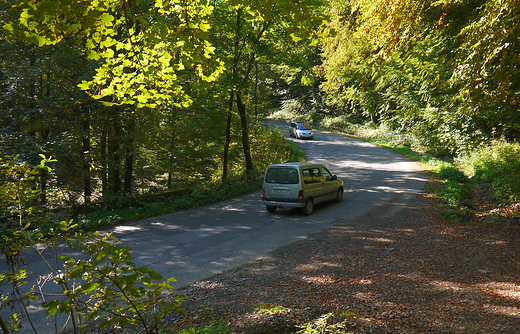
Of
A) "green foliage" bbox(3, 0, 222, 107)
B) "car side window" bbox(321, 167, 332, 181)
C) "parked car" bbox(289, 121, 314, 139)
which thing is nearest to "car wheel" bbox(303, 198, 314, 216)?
"car side window" bbox(321, 167, 332, 181)

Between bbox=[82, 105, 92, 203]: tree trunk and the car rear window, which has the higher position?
bbox=[82, 105, 92, 203]: tree trunk

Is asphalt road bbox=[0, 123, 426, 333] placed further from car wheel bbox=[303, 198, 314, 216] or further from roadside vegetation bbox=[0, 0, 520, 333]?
roadside vegetation bbox=[0, 0, 520, 333]

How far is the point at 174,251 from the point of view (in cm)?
838

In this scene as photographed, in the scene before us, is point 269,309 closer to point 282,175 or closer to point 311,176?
point 282,175

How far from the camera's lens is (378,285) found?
5625mm

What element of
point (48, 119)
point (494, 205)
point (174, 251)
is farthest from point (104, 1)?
point (494, 205)

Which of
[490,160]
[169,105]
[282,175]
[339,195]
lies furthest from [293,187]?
[490,160]

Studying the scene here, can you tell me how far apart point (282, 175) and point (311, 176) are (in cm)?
115

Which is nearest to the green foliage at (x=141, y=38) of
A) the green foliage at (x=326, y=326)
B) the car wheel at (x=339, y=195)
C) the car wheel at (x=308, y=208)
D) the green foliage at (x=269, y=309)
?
the green foliage at (x=269, y=309)

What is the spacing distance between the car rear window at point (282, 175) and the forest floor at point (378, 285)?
9.57 ft

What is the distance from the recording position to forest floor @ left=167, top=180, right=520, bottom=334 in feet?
13.9

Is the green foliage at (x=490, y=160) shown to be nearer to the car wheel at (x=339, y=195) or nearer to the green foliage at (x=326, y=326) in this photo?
the car wheel at (x=339, y=195)

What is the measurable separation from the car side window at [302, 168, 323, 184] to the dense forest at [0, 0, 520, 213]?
434 cm

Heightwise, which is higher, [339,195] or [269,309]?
[269,309]
